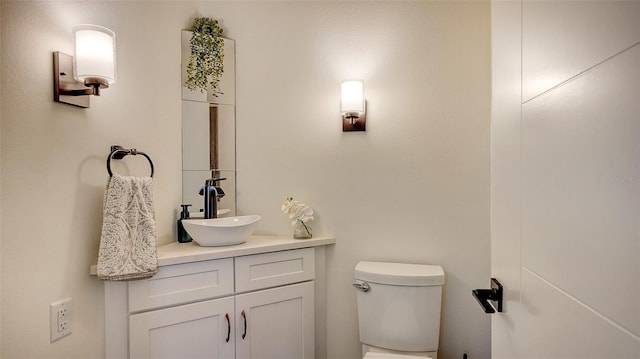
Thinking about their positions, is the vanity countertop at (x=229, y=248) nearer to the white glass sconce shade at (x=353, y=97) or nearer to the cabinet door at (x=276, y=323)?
the cabinet door at (x=276, y=323)

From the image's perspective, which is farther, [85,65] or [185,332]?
[185,332]

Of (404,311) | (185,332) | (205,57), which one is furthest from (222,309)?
(205,57)

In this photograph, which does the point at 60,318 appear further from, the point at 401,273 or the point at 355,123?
the point at 355,123

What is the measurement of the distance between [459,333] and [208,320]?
1254mm

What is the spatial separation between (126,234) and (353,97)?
122 cm

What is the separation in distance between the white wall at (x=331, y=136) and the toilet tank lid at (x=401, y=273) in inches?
4.2

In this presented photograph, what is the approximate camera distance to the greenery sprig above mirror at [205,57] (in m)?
1.91

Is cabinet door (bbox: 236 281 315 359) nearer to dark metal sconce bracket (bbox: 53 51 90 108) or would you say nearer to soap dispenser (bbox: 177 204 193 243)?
soap dispenser (bbox: 177 204 193 243)

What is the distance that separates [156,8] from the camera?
1721mm

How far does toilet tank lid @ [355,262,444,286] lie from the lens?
5.31 feet

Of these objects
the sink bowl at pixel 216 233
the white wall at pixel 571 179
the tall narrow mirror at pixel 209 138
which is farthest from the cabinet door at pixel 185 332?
the white wall at pixel 571 179

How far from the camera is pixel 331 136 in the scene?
77.1 inches

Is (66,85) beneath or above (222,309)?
above

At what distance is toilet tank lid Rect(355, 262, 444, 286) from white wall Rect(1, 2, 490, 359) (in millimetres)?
108
